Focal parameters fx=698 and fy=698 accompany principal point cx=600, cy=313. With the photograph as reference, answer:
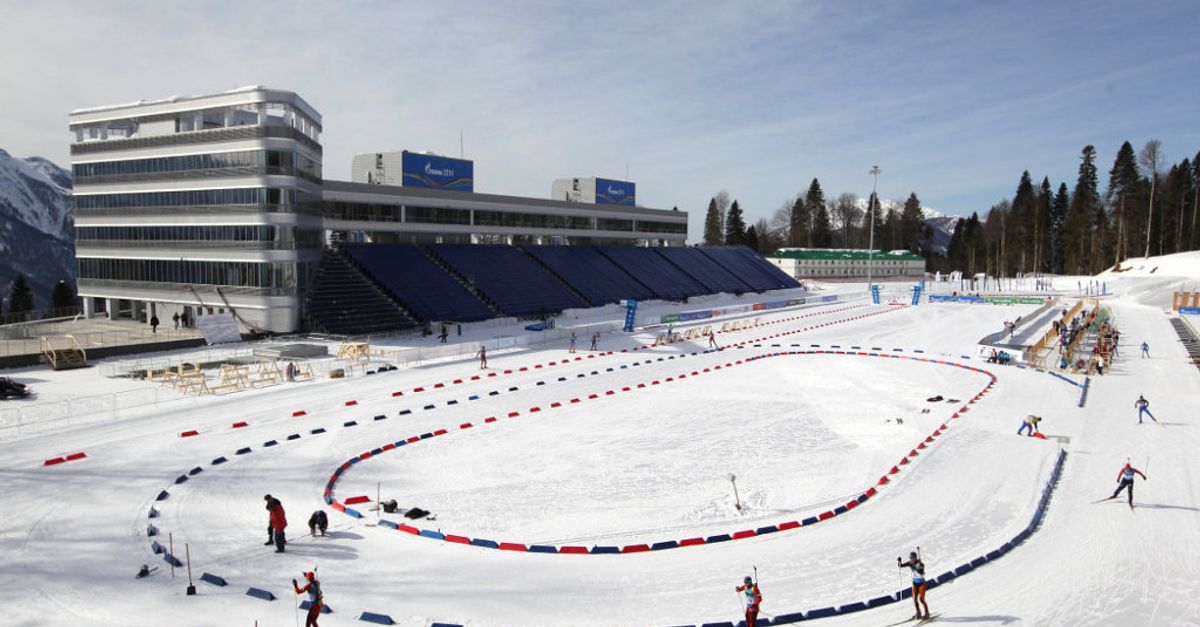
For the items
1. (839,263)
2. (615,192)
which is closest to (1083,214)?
(839,263)

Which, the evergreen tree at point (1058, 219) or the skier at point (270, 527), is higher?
the evergreen tree at point (1058, 219)

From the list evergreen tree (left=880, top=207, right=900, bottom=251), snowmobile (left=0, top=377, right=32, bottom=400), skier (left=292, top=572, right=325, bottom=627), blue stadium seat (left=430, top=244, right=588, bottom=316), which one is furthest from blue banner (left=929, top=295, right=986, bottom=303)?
evergreen tree (left=880, top=207, right=900, bottom=251)

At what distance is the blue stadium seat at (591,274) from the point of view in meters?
68.8

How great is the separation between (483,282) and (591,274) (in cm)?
1542

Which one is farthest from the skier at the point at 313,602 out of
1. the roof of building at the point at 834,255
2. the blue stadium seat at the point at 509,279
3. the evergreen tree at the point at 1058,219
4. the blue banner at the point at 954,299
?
the evergreen tree at the point at 1058,219

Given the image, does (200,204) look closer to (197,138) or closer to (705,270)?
(197,138)

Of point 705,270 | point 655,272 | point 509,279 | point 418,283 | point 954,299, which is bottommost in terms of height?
point 954,299

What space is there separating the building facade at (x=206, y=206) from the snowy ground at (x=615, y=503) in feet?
52.0

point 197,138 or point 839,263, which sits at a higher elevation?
point 197,138

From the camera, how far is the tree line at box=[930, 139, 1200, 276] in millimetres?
115312

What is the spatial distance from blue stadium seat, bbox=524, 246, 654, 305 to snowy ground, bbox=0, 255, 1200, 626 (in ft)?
118

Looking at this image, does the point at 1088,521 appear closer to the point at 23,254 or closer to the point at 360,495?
the point at 360,495

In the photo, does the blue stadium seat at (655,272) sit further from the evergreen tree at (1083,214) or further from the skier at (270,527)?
the evergreen tree at (1083,214)

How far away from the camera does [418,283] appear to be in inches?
2146
